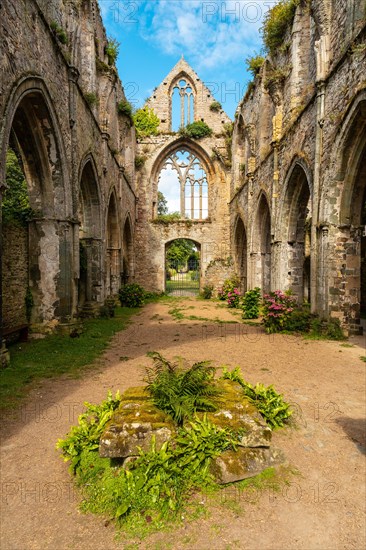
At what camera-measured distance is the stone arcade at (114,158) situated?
21.8 feet

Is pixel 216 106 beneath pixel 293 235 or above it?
above

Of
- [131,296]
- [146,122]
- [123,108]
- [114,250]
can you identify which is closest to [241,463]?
[131,296]

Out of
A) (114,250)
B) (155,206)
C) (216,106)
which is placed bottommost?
(114,250)

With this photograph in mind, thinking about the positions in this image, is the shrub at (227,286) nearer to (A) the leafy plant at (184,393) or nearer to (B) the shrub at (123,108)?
(B) the shrub at (123,108)

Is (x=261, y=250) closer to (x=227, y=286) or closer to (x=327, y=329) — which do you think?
(x=227, y=286)

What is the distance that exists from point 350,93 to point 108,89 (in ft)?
30.9

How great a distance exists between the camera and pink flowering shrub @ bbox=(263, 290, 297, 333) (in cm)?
860

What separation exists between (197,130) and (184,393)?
67.4 ft

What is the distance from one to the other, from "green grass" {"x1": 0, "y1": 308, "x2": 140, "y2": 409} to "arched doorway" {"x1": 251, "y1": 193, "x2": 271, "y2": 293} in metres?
8.28

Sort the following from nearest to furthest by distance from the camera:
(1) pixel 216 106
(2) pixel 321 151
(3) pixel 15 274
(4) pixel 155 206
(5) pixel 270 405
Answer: (5) pixel 270 405
(3) pixel 15 274
(2) pixel 321 151
(1) pixel 216 106
(4) pixel 155 206

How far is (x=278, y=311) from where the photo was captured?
8.65m

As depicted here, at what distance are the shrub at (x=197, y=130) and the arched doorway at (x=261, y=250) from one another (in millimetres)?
9206

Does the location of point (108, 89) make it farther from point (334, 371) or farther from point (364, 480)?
point (364, 480)

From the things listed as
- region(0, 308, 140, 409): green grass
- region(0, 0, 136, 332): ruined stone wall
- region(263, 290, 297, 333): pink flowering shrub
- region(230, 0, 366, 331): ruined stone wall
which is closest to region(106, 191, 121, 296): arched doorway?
region(0, 0, 136, 332): ruined stone wall
